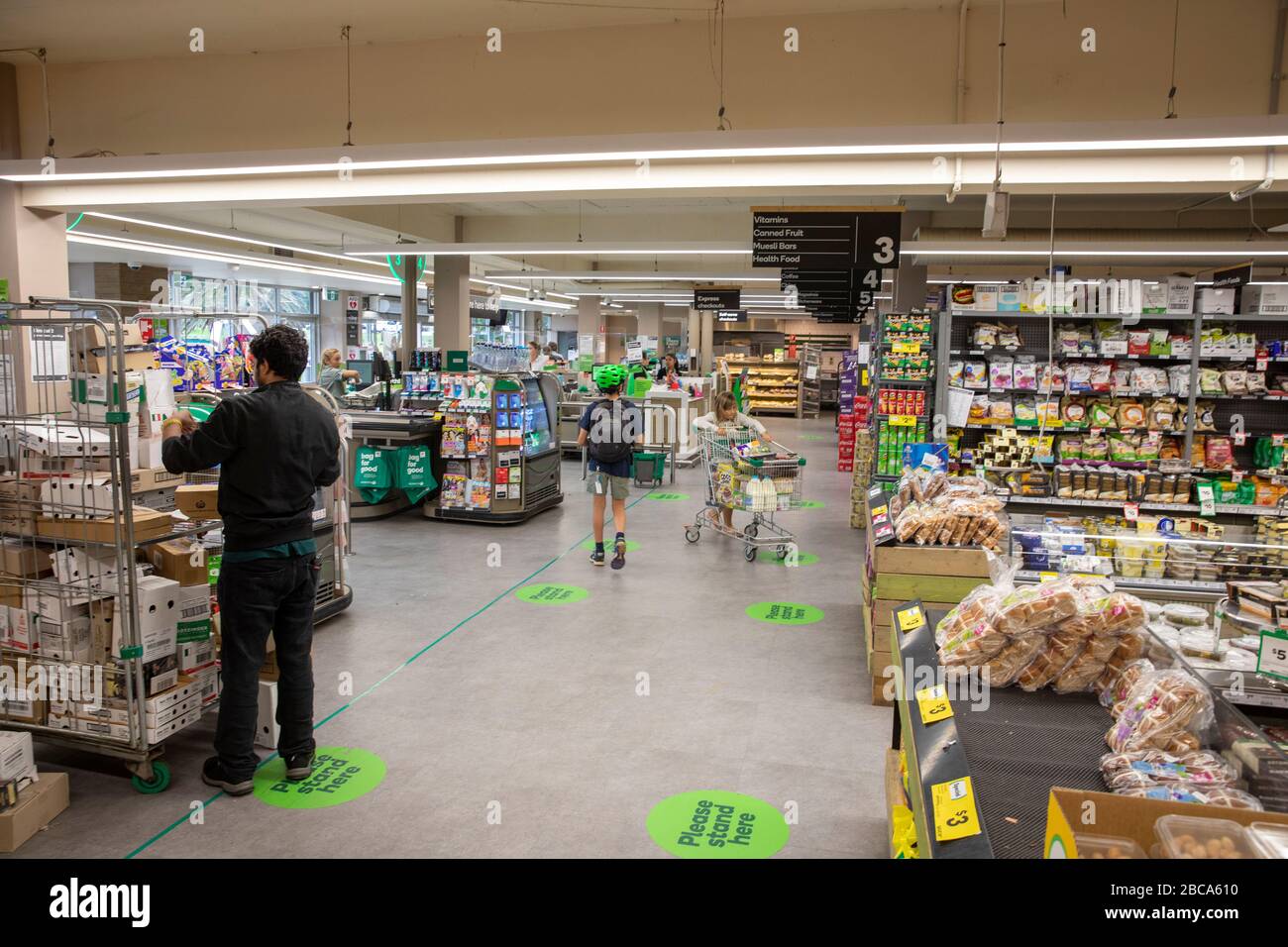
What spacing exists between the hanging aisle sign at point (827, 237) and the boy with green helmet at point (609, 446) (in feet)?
9.01

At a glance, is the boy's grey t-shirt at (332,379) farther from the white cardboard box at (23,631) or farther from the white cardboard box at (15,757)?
the white cardboard box at (15,757)

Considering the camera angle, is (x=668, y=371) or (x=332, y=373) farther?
(x=668, y=371)

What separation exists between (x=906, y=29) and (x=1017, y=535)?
332 centimetres

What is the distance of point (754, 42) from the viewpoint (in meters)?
5.62

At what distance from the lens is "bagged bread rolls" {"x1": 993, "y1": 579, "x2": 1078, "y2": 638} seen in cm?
238

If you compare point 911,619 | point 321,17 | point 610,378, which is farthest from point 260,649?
point 610,378

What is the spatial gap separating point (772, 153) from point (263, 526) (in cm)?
309

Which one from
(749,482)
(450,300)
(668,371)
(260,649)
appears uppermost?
(450,300)

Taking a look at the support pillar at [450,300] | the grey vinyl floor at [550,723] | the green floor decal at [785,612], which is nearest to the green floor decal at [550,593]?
the grey vinyl floor at [550,723]

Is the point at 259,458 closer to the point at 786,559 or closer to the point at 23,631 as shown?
the point at 23,631

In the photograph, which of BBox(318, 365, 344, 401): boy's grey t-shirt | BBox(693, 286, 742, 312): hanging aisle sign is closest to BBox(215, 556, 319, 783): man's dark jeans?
BBox(318, 365, 344, 401): boy's grey t-shirt

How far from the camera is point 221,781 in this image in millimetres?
3688

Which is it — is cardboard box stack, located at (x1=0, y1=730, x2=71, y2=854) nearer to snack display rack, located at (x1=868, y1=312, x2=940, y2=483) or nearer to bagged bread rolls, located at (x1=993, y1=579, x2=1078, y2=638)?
bagged bread rolls, located at (x1=993, y1=579, x2=1078, y2=638)
